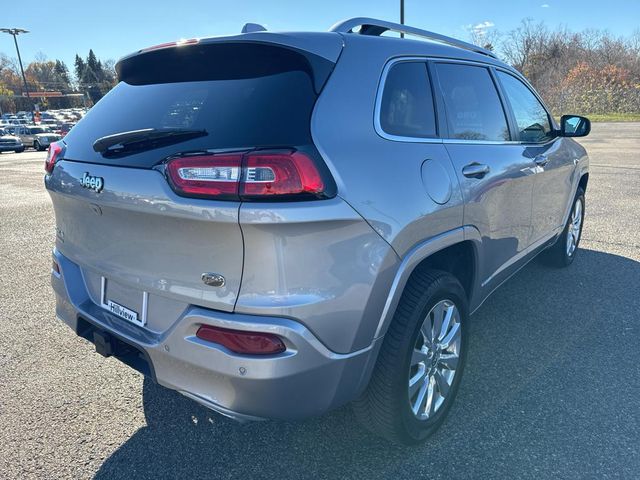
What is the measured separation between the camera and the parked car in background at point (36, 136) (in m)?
32.0

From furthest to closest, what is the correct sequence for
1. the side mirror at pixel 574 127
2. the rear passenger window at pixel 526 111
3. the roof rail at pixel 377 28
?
the side mirror at pixel 574 127
the rear passenger window at pixel 526 111
the roof rail at pixel 377 28

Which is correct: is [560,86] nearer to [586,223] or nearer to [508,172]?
[586,223]

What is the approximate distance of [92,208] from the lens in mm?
2143

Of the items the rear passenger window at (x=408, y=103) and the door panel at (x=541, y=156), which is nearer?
the rear passenger window at (x=408, y=103)

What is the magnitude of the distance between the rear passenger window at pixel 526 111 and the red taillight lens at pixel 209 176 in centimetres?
239

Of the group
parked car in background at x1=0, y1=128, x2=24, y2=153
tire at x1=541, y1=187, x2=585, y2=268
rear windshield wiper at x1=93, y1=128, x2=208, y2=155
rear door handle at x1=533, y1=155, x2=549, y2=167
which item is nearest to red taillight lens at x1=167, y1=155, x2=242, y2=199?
rear windshield wiper at x1=93, y1=128, x2=208, y2=155

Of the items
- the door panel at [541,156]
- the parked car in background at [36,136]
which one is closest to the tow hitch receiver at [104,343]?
the door panel at [541,156]

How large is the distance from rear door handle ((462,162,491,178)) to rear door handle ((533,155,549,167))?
36.6 inches

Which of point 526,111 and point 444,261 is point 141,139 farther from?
point 526,111

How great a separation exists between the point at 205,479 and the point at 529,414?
1.67 meters

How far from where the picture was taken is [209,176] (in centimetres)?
171

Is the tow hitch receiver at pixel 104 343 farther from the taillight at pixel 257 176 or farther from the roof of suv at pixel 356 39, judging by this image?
the roof of suv at pixel 356 39

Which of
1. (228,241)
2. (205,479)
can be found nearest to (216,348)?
(228,241)

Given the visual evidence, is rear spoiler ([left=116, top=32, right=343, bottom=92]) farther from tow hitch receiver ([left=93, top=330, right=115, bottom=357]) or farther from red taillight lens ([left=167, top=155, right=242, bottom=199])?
tow hitch receiver ([left=93, top=330, right=115, bottom=357])
